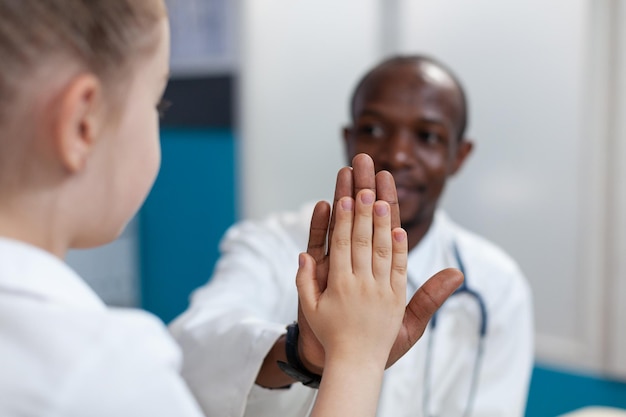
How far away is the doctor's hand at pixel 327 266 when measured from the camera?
0.63m

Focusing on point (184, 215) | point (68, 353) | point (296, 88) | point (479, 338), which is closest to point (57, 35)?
point (68, 353)

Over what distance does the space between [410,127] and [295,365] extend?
0.60 meters

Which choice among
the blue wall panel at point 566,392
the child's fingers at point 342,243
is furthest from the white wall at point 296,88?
Answer: the child's fingers at point 342,243

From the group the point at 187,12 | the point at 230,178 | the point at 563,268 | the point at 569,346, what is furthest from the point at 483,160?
the point at 187,12

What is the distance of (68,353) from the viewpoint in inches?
16.4

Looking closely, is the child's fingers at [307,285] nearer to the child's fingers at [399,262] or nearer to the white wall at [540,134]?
the child's fingers at [399,262]

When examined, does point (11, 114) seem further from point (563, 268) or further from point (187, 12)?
point (187, 12)

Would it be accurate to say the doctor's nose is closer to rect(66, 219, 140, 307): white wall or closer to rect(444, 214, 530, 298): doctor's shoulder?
rect(444, 214, 530, 298): doctor's shoulder

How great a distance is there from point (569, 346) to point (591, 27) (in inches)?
24.1

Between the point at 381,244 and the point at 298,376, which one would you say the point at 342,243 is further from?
the point at 298,376

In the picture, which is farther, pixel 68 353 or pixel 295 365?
pixel 295 365

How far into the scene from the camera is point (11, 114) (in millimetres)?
444

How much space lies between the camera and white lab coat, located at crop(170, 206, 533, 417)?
833mm

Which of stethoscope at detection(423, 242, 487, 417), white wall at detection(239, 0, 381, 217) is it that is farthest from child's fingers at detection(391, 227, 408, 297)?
white wall at detection(239, 0, 381, 217)
